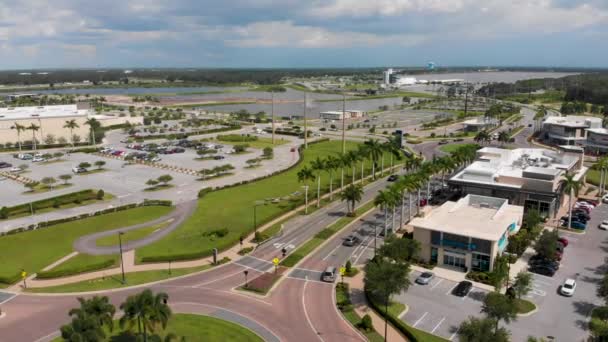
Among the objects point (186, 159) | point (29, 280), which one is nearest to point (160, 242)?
point (29, 280)

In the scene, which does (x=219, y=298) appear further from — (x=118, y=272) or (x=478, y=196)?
(x=478, y=196)

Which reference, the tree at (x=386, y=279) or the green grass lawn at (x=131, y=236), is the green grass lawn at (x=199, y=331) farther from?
the green grass lawn at (x=131, y=236)

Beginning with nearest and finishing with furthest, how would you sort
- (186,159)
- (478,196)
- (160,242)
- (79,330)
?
(79,330) → (160,242) → (478,196) → (186,159)

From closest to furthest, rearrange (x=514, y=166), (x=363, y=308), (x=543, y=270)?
1. (x=363, y=308)
2. (x=543, y=270)
3. (x=514, y=166)

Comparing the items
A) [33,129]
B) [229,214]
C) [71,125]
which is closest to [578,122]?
[229,214]

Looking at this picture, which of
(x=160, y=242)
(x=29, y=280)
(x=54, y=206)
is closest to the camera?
(x=29, y=280)

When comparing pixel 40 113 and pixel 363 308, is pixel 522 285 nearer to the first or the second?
pixel 363 308

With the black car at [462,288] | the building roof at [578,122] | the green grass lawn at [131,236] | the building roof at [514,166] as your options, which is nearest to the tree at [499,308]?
the black car at [462,288]

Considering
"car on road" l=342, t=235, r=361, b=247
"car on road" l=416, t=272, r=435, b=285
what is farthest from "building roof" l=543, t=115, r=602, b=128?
"car on road" l=416, t=272, r=435, b=285
